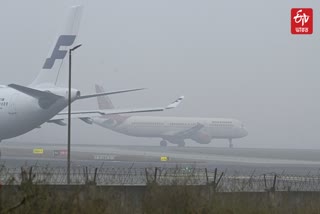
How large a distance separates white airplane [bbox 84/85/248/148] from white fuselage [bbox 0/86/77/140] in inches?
2396

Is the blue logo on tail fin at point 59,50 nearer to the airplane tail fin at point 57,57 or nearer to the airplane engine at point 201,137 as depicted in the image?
the airplane tail fin at point 57,57

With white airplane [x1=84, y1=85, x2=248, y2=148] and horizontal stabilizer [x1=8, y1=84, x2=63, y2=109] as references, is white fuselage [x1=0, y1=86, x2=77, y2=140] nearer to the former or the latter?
horizontal stabilizer [x1=8, y1=84, x2=63, y2=109]

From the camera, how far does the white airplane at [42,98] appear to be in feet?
204

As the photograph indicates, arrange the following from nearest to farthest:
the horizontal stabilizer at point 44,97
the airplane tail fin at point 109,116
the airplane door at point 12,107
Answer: the horizontal stabilizer at point 44,97, the airplane door at point 12,107, the airplane tail fin at point 109,116

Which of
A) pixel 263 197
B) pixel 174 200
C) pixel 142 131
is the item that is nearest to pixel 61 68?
pixel 263 197

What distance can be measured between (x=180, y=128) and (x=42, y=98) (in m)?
69.0

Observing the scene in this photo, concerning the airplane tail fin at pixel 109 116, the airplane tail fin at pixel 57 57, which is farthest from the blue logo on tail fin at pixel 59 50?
the airplane tail fin at pixel 109 116

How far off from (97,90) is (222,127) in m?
22.7

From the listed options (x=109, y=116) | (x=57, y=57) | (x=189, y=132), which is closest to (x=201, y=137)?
(x=189, y=132)

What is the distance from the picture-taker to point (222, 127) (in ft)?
422

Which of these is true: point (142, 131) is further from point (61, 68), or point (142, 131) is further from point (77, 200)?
point (77, 200)

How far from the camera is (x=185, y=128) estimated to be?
129375 millimetres

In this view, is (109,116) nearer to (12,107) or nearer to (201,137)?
(201,137)

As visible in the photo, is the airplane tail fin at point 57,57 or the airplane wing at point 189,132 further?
the airplane wing at point 189,132
